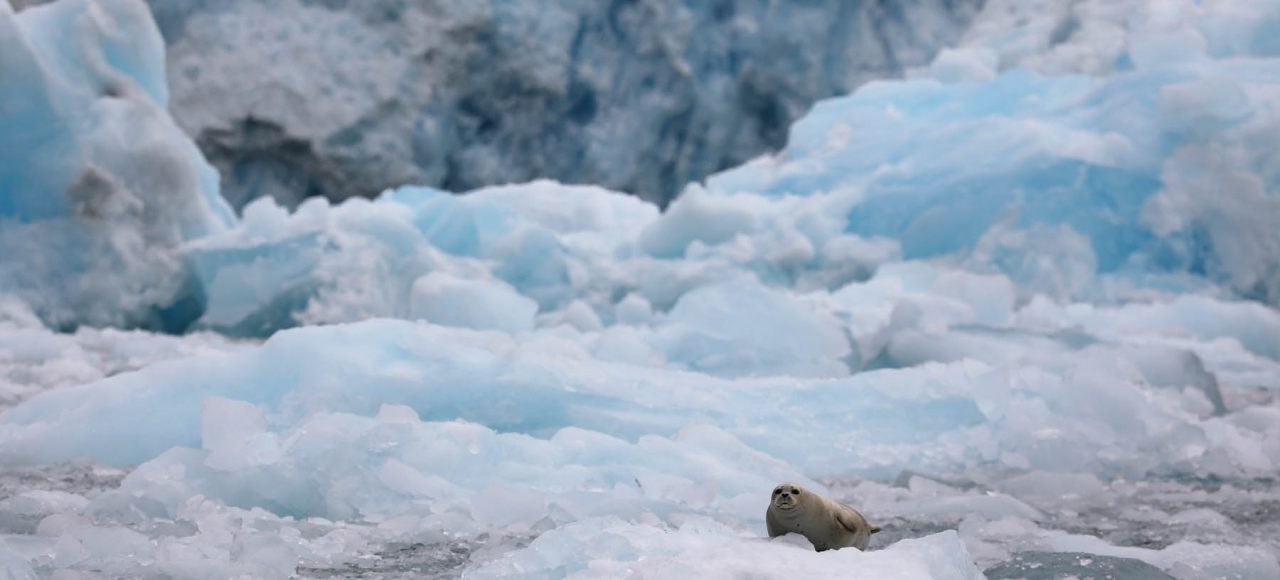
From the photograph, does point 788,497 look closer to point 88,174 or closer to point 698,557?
point 698,557

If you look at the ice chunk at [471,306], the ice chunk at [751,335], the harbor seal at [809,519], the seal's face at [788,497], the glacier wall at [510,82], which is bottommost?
the glacier wall at [510,82]

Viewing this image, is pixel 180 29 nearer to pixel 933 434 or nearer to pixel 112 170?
pixel 112 170

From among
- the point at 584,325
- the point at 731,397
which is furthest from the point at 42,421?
the point at 584,325

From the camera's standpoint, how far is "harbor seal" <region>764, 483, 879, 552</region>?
1.54 metres

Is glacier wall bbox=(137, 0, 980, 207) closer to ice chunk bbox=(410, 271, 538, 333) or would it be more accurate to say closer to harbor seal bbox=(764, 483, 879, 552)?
ice chunk bbox=(410, 271, 538, 333)

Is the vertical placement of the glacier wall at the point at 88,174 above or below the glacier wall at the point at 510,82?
above

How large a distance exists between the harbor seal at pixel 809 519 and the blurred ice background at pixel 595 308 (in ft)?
0.20

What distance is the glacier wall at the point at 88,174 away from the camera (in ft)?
16.6

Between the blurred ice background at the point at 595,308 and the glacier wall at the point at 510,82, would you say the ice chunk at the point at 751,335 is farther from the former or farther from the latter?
the glacier wall at the point at 510,82

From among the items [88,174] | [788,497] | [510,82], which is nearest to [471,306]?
[88,174]

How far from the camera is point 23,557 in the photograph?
4.92ft

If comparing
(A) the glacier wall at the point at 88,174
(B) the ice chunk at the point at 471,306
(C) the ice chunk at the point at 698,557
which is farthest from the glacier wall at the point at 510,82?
(C) the ice chunk at the point at 698,557

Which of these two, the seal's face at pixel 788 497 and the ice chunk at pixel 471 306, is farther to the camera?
the ice chunk at pixel 471 306

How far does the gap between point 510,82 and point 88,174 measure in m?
7.67
